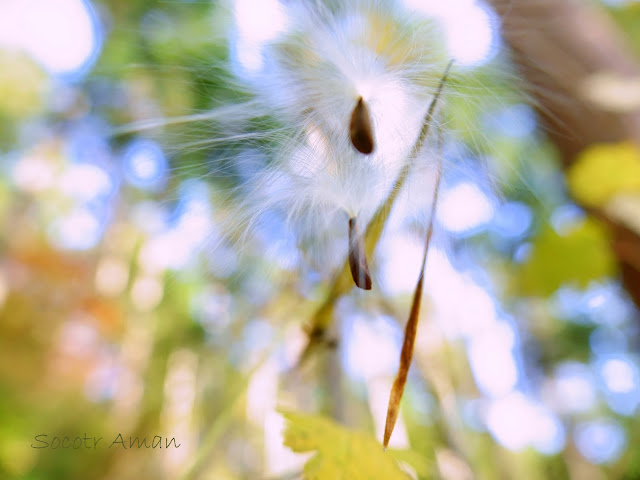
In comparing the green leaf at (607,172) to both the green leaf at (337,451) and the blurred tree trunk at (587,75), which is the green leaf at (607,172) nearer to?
the blurred tree trunk at (587,75)

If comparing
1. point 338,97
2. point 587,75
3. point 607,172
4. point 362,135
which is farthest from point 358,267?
point 587,75

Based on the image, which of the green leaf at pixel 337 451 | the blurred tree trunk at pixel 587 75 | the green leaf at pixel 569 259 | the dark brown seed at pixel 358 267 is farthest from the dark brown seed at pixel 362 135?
the green leaf at pixel 569 259

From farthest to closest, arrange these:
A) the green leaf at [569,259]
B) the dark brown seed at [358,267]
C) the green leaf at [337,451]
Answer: the green leaf at [569,259], the green leaf at [337,451], the dark brown seed at [358,267]

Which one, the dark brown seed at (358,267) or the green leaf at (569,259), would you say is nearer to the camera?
the dark brown seed at (358,267)

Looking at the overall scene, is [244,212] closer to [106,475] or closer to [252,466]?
[106,475]

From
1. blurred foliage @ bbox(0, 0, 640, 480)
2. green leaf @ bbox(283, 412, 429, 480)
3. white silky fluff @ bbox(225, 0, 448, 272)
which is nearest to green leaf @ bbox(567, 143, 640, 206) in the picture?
blurred foliage @ bbox(0, 0, 640, 480)

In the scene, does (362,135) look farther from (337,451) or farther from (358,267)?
(337,451)
